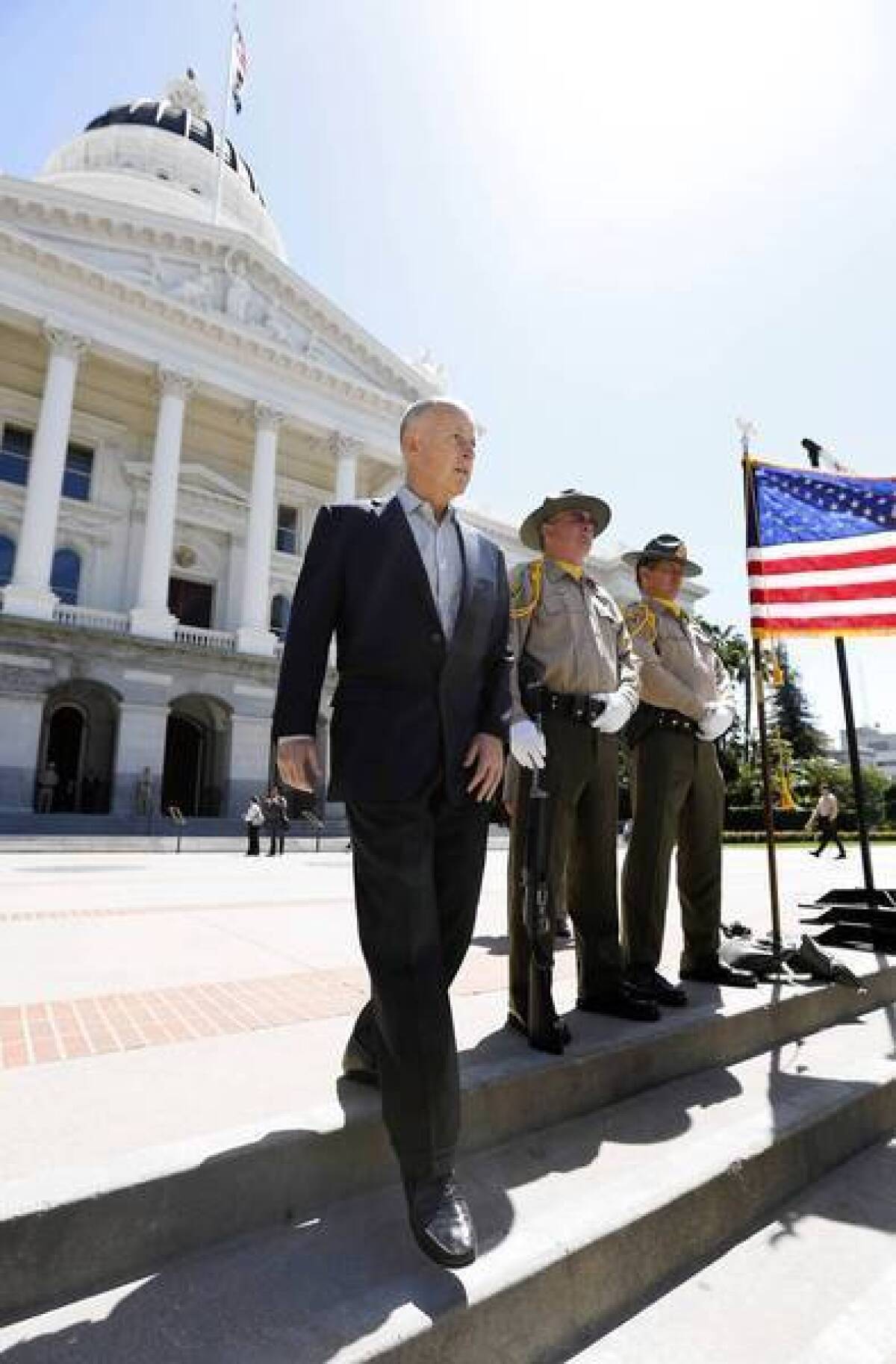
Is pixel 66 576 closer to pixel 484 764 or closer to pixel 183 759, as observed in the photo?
pixel 183 759

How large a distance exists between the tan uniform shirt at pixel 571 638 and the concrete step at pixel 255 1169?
4.77ft

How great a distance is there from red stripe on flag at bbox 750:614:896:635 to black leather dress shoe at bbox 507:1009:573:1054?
123 inches

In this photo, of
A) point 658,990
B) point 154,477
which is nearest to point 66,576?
point 154,477

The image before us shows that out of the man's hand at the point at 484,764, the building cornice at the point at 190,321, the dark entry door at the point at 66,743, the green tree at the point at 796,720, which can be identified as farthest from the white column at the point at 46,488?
the green tree at the point at 796,720

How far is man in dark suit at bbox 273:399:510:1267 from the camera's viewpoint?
189 centimetres

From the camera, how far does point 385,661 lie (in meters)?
2.19

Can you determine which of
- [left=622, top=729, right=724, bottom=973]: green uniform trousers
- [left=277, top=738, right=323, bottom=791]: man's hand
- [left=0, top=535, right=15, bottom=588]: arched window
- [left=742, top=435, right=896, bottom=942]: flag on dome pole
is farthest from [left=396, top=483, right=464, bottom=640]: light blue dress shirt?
[left=0, top=535, right=15, bottom=588]: arched window

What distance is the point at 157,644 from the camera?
2566 cm

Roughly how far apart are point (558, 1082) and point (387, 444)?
3328 centimetres

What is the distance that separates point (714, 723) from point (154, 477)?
1068 inches

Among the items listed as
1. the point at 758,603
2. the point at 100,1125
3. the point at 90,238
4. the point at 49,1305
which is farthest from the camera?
the point at 90,238

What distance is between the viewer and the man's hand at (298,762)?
7.36 ft

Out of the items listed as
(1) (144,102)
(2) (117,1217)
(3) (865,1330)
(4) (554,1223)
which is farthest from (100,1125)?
(1) (144,102)

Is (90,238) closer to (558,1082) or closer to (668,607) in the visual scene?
(668,607)
